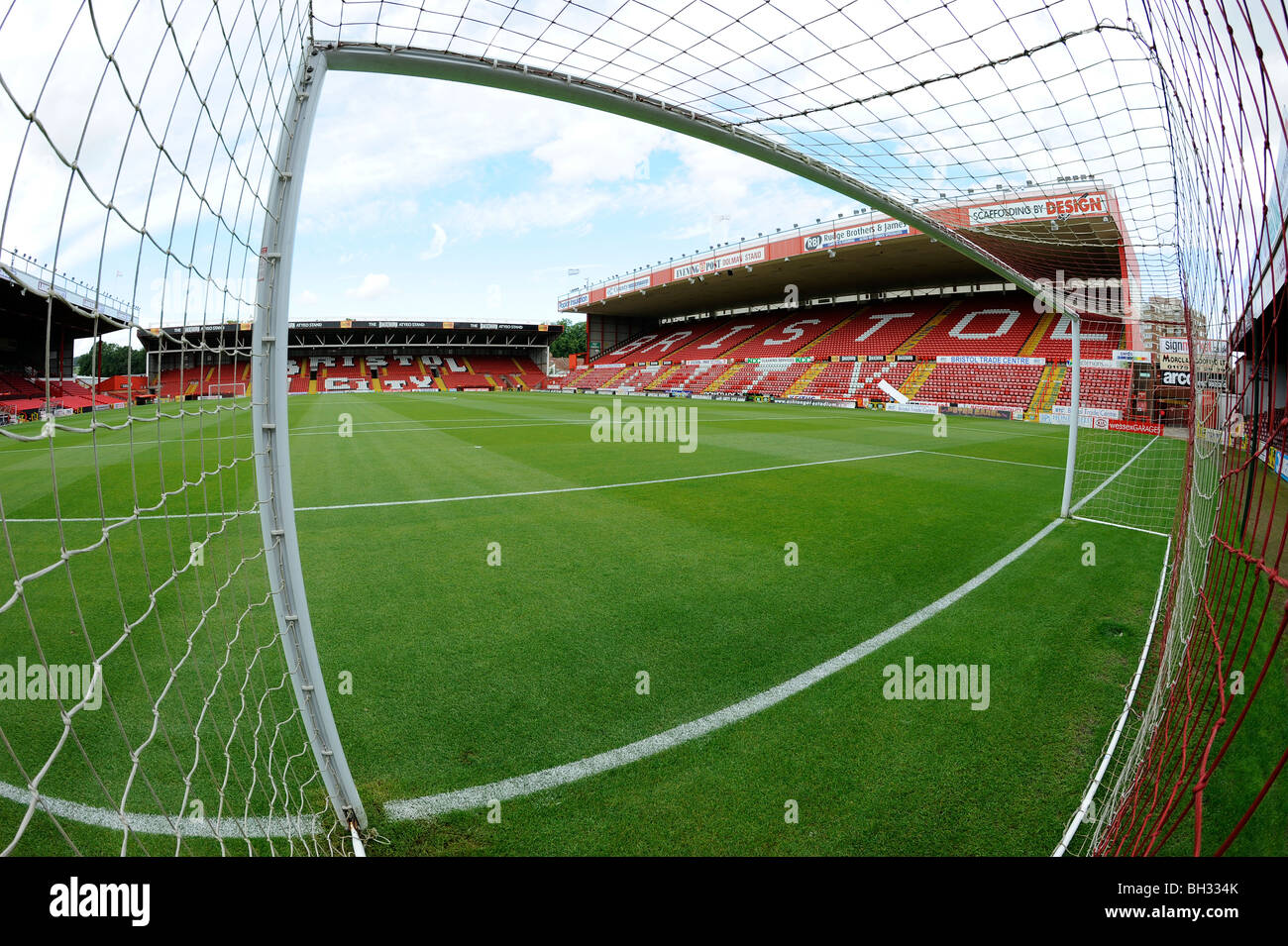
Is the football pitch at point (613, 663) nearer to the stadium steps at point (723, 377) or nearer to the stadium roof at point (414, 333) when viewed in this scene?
the stadium steps at point (723, 377)

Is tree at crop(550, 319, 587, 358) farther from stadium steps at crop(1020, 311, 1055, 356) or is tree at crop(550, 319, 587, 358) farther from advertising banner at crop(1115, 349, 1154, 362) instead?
advertising banner at crop(1115, 349, 1154, 362)

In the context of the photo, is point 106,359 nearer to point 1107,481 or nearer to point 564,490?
point 564,490

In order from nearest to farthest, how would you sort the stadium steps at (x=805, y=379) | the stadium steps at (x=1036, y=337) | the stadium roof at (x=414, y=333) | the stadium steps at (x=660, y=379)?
the stadium steps at (x=1036, y=337) → the stadium steps at (x=805, y=379) → the stadium steps at (x=660, y=379) → the stadium roof at (x=414, y=333)

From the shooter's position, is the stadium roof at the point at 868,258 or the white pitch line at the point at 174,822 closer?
the white pitch line at the point at 174,822

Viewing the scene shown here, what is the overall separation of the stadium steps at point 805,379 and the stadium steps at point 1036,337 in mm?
11476

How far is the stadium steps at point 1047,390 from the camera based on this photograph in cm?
2759

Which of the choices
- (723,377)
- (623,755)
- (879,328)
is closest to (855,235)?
(879,328)

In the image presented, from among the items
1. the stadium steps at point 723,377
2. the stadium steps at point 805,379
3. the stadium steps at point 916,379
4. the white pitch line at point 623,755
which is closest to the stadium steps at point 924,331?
the stadium steps at point 916,379

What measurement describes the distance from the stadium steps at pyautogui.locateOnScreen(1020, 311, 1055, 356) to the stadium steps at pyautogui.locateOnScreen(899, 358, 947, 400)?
456 cm

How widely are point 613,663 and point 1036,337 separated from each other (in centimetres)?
3728

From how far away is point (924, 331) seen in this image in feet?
127

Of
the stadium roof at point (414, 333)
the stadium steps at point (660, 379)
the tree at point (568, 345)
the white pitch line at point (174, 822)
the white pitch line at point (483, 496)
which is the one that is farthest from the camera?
the tree at point (568, 345)
